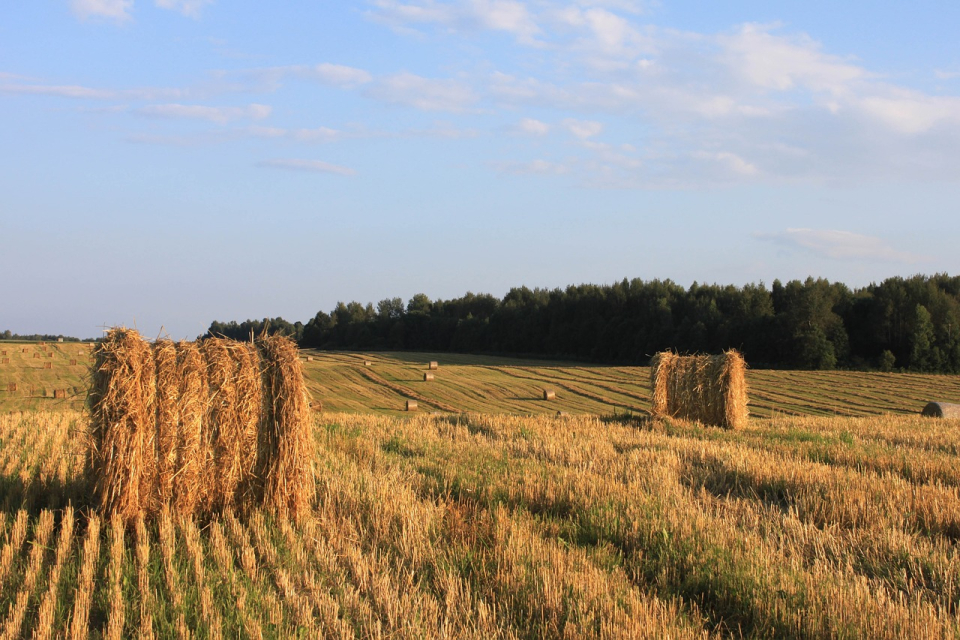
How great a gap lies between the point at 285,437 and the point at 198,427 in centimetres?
81

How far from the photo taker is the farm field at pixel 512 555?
444cm

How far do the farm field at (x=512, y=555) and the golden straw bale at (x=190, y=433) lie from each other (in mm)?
231

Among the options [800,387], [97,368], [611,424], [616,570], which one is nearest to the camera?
[616,570]

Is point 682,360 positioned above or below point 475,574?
above

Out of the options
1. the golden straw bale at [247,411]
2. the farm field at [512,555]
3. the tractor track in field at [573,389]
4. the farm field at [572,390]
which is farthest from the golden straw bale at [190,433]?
the tractor track in field at [573,389]

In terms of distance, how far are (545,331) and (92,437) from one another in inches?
3053

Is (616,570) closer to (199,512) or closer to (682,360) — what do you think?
(199,512)

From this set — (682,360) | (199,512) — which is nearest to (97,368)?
(199,512)

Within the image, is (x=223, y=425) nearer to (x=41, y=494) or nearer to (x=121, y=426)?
(x=121, y=426)

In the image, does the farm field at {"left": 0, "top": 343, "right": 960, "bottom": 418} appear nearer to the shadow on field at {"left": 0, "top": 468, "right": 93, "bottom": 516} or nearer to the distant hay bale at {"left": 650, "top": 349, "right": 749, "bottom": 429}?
the distant hay bale at {"left": 650, "top": 349, "right": 749, "bottom": 429}

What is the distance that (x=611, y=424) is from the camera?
50.8 feet

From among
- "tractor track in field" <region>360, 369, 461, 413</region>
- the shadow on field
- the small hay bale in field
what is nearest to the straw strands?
the shadow on field

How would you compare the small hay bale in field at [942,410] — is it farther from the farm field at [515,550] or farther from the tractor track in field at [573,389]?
the farm field at [515,550]

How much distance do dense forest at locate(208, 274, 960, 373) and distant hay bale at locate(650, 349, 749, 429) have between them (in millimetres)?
19857
